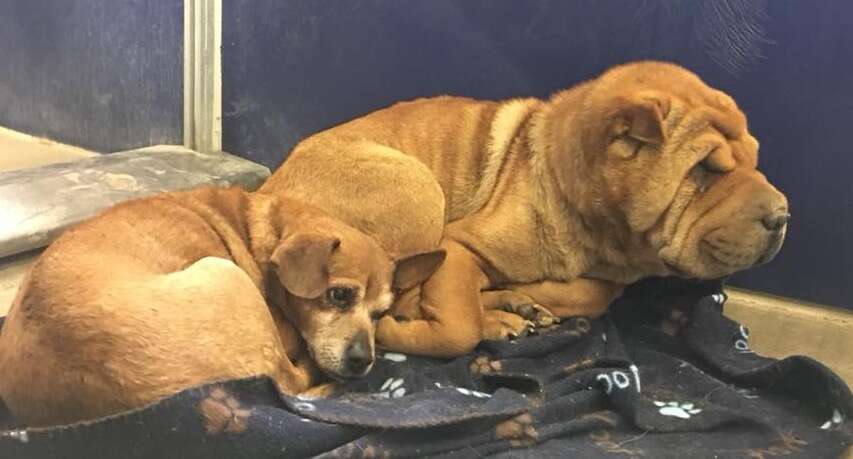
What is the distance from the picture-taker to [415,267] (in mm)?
3002

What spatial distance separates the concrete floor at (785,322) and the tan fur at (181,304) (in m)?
0.82

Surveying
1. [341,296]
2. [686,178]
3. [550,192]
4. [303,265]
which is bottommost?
[341,296]

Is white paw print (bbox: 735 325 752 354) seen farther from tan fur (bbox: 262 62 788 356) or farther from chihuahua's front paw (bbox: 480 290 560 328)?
chihuahua's front paw (bbox: 480 290 560 328)

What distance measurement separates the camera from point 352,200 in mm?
3107

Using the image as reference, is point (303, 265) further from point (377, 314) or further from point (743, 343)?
point (743, 343)

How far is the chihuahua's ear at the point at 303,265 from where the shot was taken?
8.63ft

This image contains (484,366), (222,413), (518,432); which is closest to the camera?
(222,413)

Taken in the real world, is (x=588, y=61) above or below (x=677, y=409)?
above

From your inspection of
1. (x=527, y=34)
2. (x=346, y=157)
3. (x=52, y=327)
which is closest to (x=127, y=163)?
(x=346, y=157)

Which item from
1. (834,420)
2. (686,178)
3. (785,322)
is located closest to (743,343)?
(785,322)

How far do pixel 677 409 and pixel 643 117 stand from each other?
834mm

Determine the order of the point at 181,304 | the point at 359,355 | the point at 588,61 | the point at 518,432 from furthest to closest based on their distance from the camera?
the point at 588,61 → the point at 359,355 → the point at 518,432 → the point at 181,304

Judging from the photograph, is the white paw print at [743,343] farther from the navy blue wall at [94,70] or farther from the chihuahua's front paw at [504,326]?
the navy blue wall at [94,70]

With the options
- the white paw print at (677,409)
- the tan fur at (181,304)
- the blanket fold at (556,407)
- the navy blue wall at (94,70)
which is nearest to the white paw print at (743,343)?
the blanket fold at (556,407)
